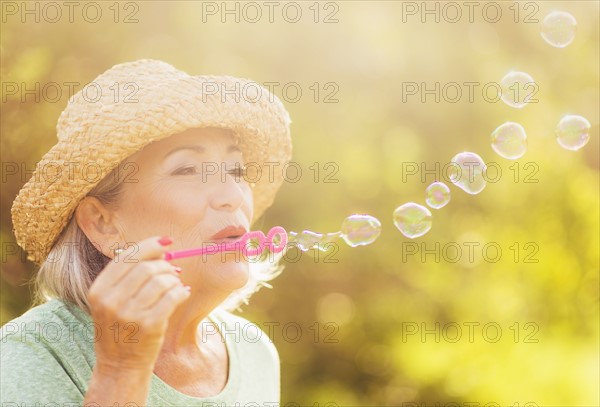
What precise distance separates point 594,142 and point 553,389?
1.39m

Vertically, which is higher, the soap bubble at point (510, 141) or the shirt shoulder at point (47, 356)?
the soap bubble at point (510, 141)

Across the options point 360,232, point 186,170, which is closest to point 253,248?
point 186,170

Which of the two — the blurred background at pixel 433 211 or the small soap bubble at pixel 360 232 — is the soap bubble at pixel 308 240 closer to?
the small soap bubble at pixel 360 232

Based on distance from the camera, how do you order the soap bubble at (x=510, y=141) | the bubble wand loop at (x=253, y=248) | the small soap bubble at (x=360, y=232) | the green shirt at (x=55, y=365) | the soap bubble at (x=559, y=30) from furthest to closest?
the soap bubble at (x=559, y=30) → the soap bubble at (x=510, y=141) → the small soap bubble at (x=360, y=232) → the bubble wand loop at (x=253, y=248) → the green shirt at (x=55, y=365)

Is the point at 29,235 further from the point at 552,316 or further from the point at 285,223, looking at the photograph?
the point at 552,316

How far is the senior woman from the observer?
187 centimetres

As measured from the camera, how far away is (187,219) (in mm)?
1973

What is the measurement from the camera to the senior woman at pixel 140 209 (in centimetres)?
187

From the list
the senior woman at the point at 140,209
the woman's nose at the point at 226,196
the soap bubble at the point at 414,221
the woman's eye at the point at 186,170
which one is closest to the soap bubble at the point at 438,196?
the soap bubble at the point at 414,221

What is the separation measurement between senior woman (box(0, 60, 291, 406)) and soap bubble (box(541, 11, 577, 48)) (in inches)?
48.7

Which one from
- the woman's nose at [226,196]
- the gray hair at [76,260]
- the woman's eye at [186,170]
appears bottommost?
the gray hair at [76,260]

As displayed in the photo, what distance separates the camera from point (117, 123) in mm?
1929

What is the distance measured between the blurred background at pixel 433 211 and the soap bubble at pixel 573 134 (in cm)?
111

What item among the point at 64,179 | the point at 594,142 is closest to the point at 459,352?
the point at 594,142
